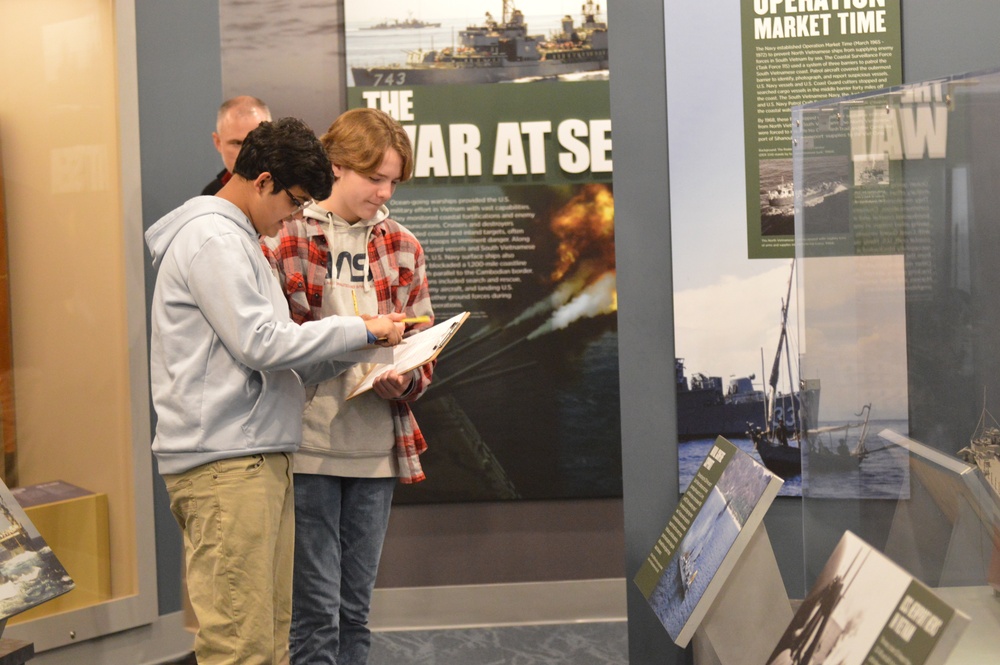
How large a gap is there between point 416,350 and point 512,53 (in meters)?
2.15

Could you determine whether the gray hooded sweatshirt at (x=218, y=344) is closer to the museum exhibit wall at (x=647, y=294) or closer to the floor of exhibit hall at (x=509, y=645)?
the museum exhibit wall at (x=647, y=294)

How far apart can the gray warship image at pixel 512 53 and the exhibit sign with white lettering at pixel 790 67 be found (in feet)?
4.63

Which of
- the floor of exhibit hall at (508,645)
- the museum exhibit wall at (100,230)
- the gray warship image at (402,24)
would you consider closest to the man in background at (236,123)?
the museum exhibit wall at (100,230)

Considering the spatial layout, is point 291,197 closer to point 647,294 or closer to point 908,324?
point 647,294

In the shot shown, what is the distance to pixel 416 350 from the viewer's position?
2.38m

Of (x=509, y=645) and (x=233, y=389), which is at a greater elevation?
(x=233, y=389)

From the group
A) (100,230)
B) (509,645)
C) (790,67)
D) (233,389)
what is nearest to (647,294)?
(790,67)

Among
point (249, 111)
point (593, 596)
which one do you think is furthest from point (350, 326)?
point (593, 596)

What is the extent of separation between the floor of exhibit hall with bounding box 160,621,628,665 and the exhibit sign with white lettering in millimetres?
1892

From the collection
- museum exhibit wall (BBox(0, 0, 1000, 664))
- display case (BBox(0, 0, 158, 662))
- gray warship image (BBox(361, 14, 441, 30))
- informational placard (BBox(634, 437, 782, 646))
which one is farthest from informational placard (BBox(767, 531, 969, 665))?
gray warship image (BBox(361, 14, 441, 30))

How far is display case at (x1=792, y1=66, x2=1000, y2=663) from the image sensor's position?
2.00 m

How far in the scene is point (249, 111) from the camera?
3498 millimetres

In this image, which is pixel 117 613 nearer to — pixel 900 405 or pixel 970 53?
pixel 900 405

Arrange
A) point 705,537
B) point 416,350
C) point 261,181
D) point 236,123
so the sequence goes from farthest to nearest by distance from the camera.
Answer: point 236,123, point 416,350, point 705,537, point 261,181
